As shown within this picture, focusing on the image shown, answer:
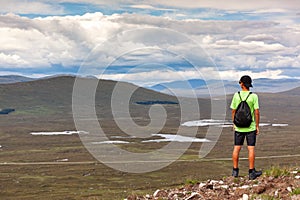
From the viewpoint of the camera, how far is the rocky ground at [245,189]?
1167 centimetres

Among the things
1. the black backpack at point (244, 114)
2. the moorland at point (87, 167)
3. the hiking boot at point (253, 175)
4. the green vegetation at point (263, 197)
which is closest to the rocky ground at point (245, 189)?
the green vegetation at point (263, 197)

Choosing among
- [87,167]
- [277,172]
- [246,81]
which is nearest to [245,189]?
[277,172]

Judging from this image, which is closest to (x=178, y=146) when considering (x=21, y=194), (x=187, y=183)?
(x=21, y=194)

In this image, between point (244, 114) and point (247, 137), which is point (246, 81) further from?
point (247, 137)

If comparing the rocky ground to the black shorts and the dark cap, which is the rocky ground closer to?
the black shorts

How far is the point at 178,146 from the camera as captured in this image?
148250 millimetres

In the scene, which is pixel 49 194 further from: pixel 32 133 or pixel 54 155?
pixel 32 133

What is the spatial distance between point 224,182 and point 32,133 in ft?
586

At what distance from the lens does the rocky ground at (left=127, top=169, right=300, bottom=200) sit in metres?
11.7

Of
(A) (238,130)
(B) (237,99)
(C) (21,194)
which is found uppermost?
(B) (237,99)

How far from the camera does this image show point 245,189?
12.5 metres

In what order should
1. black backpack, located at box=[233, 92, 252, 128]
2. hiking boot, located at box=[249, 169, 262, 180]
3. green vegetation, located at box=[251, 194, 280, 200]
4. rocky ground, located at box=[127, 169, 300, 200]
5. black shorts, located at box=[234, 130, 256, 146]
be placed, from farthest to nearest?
1. hiking boot, located at box=[249, 169, 262, 180]
2. black shorts, located at box=[234, 130, 256, 146]
3. black backpack, located at box=[233, 92, 252, 128]
4. rocky ground, located at box=[127, 169, 300, 200]
5. green vegetation, located at box=[251, 194, 280, 200]

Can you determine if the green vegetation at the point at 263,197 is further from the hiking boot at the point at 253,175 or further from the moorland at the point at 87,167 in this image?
the moorland at the point at 87,167

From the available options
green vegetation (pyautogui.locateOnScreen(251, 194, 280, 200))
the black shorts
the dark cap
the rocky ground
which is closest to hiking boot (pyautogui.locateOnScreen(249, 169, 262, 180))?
the rocky ground
